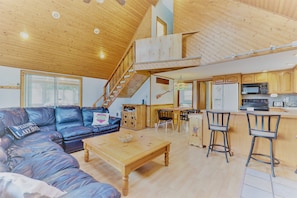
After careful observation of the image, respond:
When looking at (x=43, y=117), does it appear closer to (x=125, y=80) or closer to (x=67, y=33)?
(x=67, y=33)

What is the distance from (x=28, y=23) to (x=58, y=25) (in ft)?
2.12

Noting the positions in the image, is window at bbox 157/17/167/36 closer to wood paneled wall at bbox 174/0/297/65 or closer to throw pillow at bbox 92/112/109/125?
wood paneled wall at bbox 174/0/297/65

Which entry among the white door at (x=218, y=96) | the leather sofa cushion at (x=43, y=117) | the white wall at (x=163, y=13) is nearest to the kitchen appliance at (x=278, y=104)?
the white door at (x=218, y=96)

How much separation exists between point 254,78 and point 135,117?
15.3 feet

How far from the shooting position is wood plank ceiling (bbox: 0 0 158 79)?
336cm

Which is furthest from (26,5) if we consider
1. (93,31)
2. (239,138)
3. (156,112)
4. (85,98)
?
(239,138)

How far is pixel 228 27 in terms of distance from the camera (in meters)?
3.57

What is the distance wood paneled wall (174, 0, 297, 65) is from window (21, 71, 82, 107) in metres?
4.63

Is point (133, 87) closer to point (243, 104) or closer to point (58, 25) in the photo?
point (58, 25)

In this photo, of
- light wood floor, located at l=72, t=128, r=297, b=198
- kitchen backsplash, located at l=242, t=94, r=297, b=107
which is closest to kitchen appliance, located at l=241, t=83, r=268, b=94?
kitchen backsplash, located at l=242, t=94, r=297, b=107

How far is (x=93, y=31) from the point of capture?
4465mm

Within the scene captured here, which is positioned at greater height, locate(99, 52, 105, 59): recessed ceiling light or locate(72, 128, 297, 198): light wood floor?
locate(99, 52, 105, 59): recessed ceiling light

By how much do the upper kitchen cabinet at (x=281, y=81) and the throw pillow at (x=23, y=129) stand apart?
6.91 meters

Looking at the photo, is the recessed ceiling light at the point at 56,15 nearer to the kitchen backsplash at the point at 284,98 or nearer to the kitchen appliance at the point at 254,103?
the kitchen appliance at the point at 254,103
